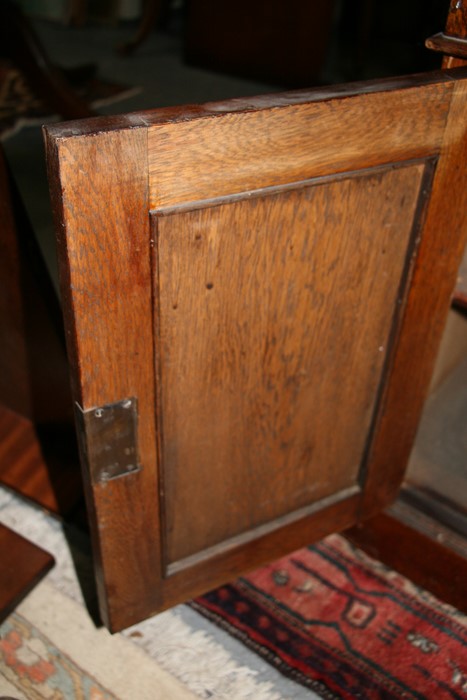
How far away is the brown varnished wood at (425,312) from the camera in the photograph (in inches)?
42.5

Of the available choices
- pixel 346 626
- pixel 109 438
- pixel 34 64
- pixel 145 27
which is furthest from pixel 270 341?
pixel 145 27

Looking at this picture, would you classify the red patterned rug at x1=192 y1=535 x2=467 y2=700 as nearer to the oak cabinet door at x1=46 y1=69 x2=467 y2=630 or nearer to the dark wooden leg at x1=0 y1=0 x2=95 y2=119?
the oak cabinet door at x1=46 y1=69 x2=467 y2=630

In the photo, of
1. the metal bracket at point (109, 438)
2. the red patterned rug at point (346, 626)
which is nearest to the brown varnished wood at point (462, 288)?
the red patterned rug at point (346, 626)

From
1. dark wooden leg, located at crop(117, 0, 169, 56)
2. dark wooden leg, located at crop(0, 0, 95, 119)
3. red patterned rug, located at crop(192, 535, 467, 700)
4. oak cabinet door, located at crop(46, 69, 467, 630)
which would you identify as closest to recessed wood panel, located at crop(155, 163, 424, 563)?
oak cabinet door, located at crop(46, 69, 467, 630)

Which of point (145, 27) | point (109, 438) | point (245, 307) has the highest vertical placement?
point (245, 307)

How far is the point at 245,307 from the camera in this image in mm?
1047

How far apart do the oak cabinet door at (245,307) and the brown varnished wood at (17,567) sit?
259 mm

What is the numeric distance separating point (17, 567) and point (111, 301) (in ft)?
2.51

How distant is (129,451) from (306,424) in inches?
14.5

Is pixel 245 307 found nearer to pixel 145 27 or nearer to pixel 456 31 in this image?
pixel 456 31

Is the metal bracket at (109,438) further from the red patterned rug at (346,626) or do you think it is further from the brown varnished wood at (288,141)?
the red patterned rug at (346,626)

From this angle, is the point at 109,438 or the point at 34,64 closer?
the point at 109,438

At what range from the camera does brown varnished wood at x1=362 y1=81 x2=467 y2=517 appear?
108 cm

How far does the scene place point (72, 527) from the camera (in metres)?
1.55
